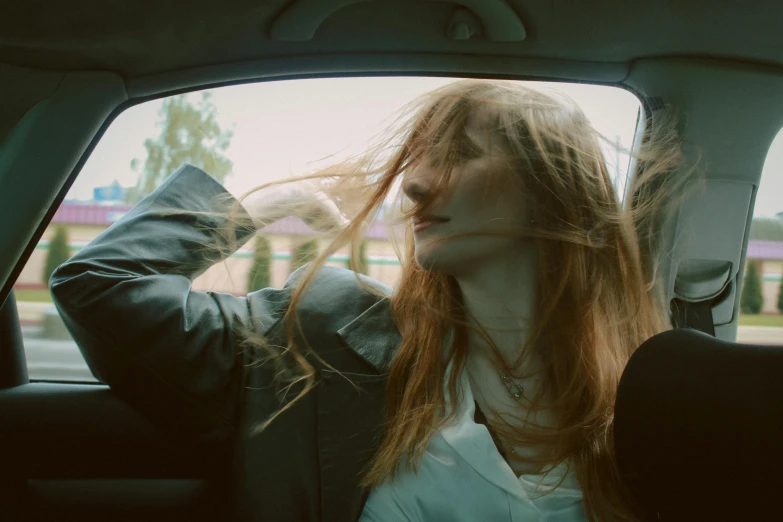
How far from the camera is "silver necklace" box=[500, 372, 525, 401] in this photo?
149 cm

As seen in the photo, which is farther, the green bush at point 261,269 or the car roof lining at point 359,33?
the green bush at point 261,269

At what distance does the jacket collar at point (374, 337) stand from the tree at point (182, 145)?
0.51 m

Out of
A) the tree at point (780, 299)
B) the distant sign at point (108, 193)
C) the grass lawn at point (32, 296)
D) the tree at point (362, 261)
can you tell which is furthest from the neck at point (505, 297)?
the grass lawn at point (32, 296)

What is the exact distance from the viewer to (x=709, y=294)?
159cm

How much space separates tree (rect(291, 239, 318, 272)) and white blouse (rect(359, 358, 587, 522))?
58 centimetres

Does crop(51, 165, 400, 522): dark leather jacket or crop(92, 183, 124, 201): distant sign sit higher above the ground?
crop(92, 183, 124, 201): distant sign

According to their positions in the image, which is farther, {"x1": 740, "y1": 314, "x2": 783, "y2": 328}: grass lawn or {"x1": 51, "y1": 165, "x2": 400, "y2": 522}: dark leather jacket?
{"x1": 740, "y1": 314, "x2": 783, "y2": 328}: grass lawn

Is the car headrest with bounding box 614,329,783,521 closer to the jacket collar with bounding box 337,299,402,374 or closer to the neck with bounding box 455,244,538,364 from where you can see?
the neck with bounding box 455,244,538,364

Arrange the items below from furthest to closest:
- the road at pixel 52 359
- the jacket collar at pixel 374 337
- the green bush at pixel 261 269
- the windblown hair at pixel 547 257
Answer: the road at pixel 52 359 < the green bush at pixel 261 269 < the jacket collar at pixel 374 337 < the windblown hair at pixel 547 257

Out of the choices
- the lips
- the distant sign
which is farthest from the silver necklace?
the distant sign

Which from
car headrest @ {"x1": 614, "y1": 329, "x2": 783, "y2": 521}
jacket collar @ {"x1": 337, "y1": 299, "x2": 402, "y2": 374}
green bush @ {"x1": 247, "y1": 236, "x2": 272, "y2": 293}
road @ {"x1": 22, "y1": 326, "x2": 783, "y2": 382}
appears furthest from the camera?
road @ {"x1": 22, "y1": 326, "x2": 783, "y2": 382}

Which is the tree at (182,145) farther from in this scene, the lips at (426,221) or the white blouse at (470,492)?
the white blouse at (470,492)

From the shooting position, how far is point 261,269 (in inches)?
66.3

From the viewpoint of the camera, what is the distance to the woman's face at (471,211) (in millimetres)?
1363
